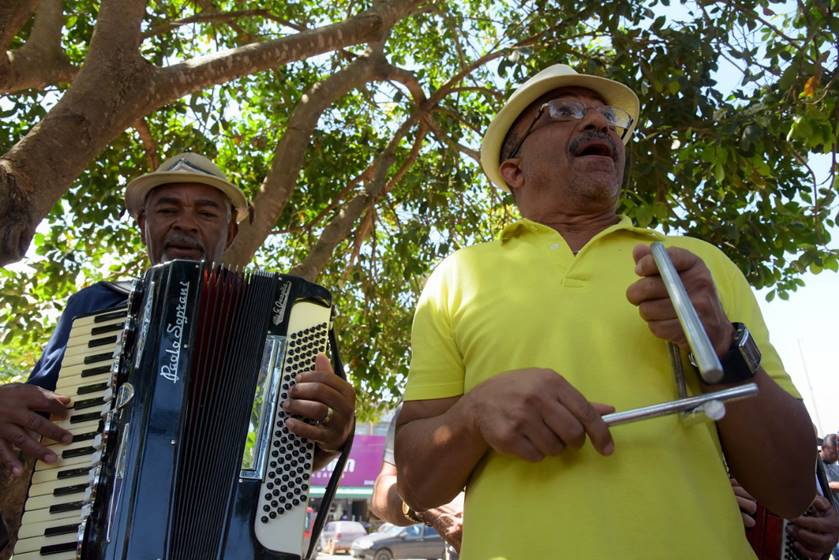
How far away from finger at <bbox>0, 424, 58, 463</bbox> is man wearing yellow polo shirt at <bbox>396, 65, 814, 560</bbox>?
1191 millimetres

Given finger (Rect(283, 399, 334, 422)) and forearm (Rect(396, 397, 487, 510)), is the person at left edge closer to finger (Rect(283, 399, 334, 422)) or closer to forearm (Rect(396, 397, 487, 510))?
finger (Rect(283, 399, 334, 422))

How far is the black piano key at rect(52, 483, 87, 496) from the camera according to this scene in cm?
232

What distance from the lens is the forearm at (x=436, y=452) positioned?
1.71 meters

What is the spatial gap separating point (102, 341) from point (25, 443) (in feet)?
1.26

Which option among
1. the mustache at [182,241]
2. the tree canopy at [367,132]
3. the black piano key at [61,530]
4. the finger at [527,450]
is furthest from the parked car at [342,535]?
the finger at [527,450]

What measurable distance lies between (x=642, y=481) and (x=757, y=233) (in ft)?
14.8

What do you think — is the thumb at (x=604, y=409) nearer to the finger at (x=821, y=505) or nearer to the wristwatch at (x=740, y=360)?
the wristwatch at (x=740, y=360)

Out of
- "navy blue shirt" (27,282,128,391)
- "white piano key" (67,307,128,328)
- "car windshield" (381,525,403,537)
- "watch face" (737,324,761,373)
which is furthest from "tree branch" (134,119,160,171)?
"car windshield" (381,525,403,537)

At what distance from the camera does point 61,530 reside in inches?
89.3

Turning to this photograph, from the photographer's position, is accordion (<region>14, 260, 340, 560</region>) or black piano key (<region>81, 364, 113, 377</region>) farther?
black piano key (<region>81, 364, 113, 377</region>)

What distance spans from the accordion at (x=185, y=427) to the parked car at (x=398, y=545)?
2358cm

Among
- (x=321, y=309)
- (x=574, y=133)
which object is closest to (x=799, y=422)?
(x=574, y=133)

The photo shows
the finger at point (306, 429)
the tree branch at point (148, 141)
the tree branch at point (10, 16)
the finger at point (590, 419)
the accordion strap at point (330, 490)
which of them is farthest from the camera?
the tree branch at point (148, 141)

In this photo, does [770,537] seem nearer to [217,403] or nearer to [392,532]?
[217,403]
